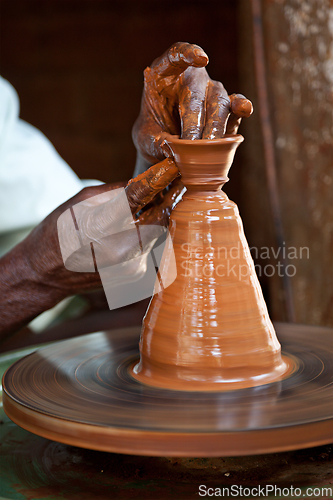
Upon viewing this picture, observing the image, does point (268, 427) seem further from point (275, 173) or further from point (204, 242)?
point (275, 173)

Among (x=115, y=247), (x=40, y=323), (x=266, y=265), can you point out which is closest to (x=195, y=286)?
(x=115, y=247)

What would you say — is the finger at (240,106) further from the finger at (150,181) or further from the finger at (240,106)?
the finger at (150,181)

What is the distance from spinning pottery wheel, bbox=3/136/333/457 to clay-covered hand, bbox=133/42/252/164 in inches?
2.1

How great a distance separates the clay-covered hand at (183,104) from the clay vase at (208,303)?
2.0 inches

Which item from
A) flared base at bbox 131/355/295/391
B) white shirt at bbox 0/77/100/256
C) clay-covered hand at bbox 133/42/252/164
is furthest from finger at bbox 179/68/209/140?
white shirt at bbox 0/77/100/256

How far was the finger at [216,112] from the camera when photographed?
2.40 feet

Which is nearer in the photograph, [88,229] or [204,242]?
[204,242]

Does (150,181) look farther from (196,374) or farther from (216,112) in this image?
(196,374)

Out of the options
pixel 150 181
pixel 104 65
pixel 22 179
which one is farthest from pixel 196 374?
Result: pixel 104 65

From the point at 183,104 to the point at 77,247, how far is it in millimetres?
288

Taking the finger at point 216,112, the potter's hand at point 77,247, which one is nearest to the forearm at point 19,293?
the potter's hand at point 77,247

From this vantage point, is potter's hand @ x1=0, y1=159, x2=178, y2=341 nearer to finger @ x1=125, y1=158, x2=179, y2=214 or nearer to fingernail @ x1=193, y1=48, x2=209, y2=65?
finger @ x1=125, y1=158, x2=179, y2=214

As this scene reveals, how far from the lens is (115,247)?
0.87 meters

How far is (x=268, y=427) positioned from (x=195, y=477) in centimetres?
13
